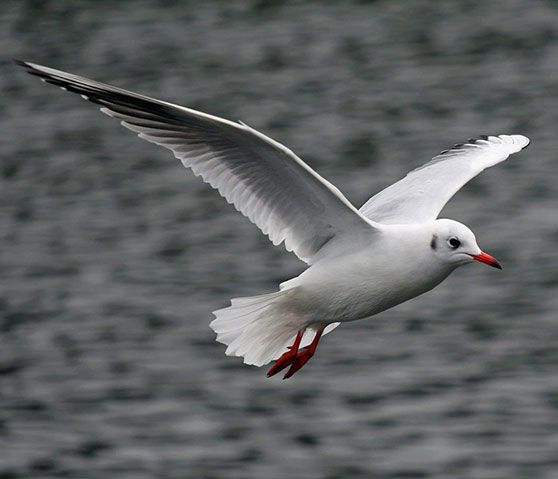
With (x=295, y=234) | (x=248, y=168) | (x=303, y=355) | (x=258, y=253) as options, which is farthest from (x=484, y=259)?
(x=258, y=253)

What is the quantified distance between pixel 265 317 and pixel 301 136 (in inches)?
458

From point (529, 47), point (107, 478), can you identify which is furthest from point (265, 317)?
point (529, 47)

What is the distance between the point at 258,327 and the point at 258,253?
813 cm

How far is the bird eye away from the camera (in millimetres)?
8125

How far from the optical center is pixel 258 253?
16.9 meters

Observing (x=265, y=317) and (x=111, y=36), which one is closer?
(x=265, y=317)

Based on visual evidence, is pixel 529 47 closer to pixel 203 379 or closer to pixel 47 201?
pixel 47 201

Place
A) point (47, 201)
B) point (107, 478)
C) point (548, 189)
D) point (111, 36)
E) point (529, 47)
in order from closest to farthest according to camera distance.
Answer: point (107, 478) → point (548, 189) → point (47, 201) → point (529, 47) → point (111, 36)

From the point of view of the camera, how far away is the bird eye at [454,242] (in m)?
8.12

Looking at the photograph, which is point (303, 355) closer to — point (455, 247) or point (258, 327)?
point (258, 327)

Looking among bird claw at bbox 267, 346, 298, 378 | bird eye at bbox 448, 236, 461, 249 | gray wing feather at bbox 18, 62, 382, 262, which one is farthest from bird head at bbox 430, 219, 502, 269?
bird claw at bbox 267, 346, 298, 378

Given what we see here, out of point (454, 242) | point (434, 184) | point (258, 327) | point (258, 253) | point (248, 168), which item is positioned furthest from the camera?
point (258, 253)

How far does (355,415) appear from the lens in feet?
42.4

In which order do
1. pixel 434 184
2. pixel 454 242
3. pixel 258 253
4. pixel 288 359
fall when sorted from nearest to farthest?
pixel 454 242
pixel 288 359
pixel 434 184
pixel 258 253
